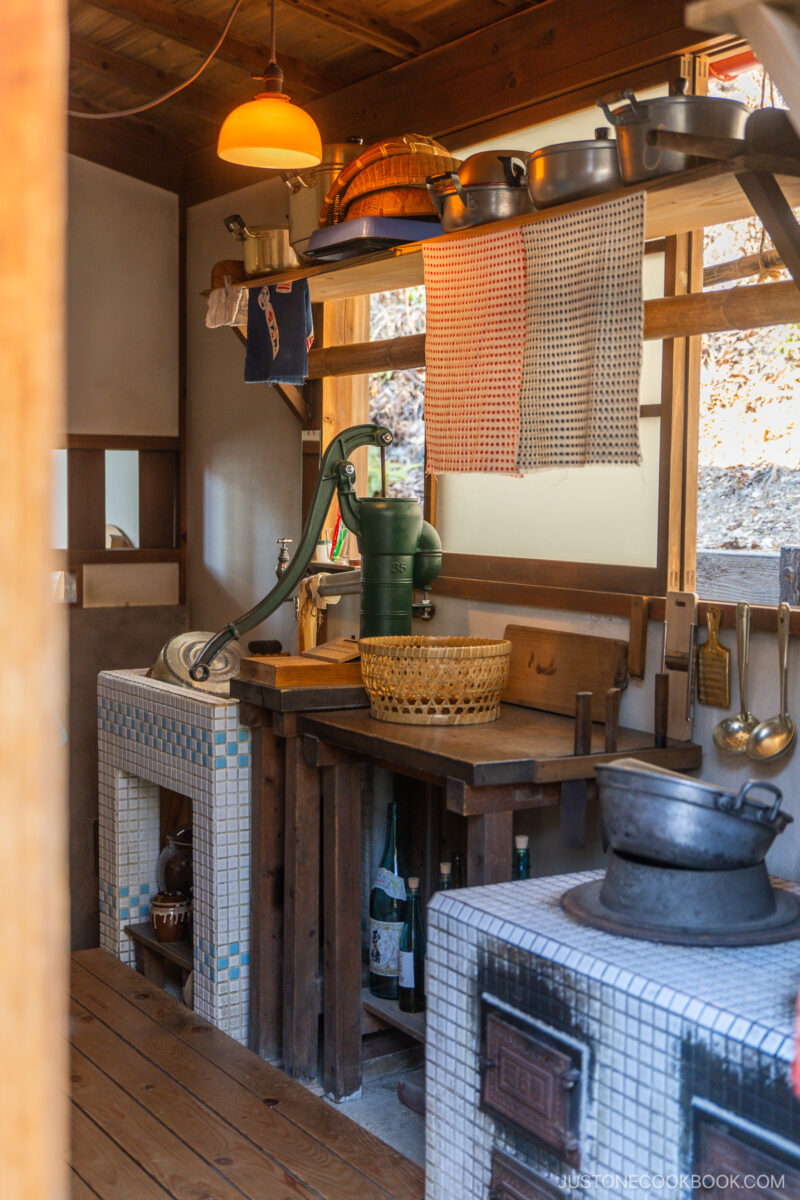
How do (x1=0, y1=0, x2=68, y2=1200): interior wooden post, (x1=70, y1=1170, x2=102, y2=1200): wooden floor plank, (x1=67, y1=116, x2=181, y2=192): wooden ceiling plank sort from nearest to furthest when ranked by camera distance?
(x1=0, y1=0, x2=68, y2=1200): interior wooden post, (x1=70, y1=1170, x2=102, y2=1200): wooden floor plank, (x1=67, y1=116, x2=181, y2=192): wooden ceiling plank

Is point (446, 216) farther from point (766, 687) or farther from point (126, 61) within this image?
point (126, 61)

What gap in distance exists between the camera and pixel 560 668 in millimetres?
3291

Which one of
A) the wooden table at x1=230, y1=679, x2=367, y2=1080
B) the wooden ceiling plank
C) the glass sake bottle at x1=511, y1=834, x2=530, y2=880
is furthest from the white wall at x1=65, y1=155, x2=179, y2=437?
the glass sake bottle at x1=511, y1=834, x2=530, y2=880

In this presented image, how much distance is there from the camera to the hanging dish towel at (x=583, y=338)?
2518 mm

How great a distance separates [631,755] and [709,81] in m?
1.71

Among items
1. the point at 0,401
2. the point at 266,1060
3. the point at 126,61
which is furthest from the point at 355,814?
the point at 126,61

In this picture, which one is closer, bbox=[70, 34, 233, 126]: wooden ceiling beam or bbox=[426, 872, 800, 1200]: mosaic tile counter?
bbox=[426, 872, 800, 1200]: mosaic tile counter

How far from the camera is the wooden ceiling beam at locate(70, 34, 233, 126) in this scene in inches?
192

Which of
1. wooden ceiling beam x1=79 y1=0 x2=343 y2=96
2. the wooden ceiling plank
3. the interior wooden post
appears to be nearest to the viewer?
the interior wooden post

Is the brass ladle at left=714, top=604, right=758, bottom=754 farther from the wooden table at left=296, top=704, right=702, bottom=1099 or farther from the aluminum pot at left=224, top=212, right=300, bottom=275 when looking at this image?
the aluminum pot at left=224, top=212, right=300, bottom=275

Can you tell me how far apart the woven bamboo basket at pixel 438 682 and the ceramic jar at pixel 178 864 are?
4.13 feet

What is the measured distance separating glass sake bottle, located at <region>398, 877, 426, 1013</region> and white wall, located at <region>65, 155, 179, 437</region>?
310cm

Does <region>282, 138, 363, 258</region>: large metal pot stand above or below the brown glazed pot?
above

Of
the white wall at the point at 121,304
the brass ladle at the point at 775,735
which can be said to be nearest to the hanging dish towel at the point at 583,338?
the brass ladle at the point at 775,735
